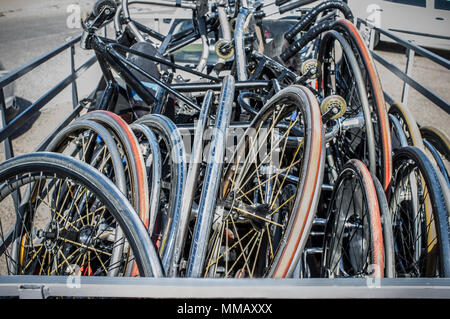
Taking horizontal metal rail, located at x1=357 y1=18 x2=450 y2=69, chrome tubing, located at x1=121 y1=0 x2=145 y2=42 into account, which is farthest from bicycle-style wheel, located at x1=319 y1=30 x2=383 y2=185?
chrome tubing, located at x1=121 y1=0 x2=145 y2=42

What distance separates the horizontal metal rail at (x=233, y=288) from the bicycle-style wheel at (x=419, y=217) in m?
0.57

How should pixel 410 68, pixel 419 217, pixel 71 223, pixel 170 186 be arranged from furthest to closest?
pixel 410 68
pixel 419 217
pixel 170 186
pixel 71 223

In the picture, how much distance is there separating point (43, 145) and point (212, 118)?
52.6 inches

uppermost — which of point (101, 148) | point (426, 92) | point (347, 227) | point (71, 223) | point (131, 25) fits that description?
point (131, 25)

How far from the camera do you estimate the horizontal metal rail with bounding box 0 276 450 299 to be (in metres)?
1.07

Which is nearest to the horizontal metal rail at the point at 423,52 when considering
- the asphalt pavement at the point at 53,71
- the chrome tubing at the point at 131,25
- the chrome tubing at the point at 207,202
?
the chrome tubing at the point at 207,202

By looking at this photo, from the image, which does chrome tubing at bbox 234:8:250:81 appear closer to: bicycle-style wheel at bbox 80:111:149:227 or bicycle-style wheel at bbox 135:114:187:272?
bicycle-style wheel at bbox 135:114:187:272

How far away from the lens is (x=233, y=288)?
3.51 feet

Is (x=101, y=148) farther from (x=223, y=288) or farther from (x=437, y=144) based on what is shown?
(x=437, y=144)

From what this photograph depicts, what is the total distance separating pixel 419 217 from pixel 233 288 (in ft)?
5.25

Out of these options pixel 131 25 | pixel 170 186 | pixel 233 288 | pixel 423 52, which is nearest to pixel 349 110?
pixel 423 52

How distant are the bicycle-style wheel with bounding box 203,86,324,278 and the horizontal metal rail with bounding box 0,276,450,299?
0.42m

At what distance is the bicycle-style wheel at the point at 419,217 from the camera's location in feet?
5.37
